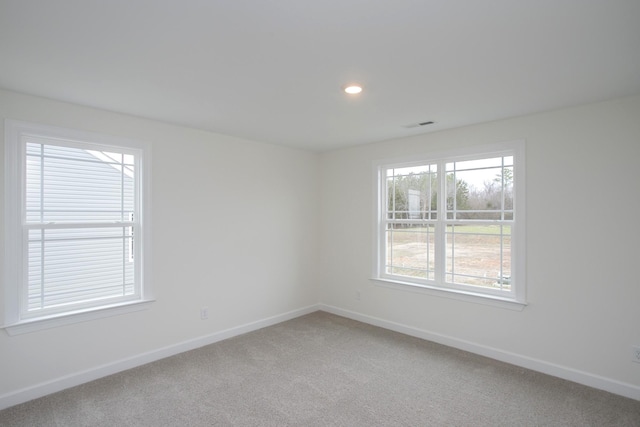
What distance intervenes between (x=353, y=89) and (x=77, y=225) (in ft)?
8.53

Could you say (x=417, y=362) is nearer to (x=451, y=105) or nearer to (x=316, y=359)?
(x=316, y=359)

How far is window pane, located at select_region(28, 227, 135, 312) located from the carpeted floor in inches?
29.9

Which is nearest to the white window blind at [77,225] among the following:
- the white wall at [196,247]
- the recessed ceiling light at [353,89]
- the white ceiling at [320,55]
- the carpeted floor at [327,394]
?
the white wall at [196,247]

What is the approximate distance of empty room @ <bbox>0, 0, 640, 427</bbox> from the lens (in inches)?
72.6

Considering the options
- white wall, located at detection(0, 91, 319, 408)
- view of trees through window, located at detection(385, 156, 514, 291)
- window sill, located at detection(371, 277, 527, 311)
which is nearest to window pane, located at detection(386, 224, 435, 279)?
view of trees through window, located at detection(385, 156, 514, 291)

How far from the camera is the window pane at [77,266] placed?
280 centimetres

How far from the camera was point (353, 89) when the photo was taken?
2.54 meters

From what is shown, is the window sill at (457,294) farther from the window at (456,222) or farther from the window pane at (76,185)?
the window pane at (76,185)

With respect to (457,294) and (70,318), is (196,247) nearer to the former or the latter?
(70,318)

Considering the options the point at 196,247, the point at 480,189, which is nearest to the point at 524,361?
the point at 480,189

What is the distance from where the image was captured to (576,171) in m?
2.97

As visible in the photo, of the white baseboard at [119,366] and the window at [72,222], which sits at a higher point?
the window at [72,222]

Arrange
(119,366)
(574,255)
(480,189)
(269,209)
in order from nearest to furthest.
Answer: (574,255) < (119,366) < (480,189) < (269,209)

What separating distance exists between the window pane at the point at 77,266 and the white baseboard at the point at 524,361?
2.96 m
